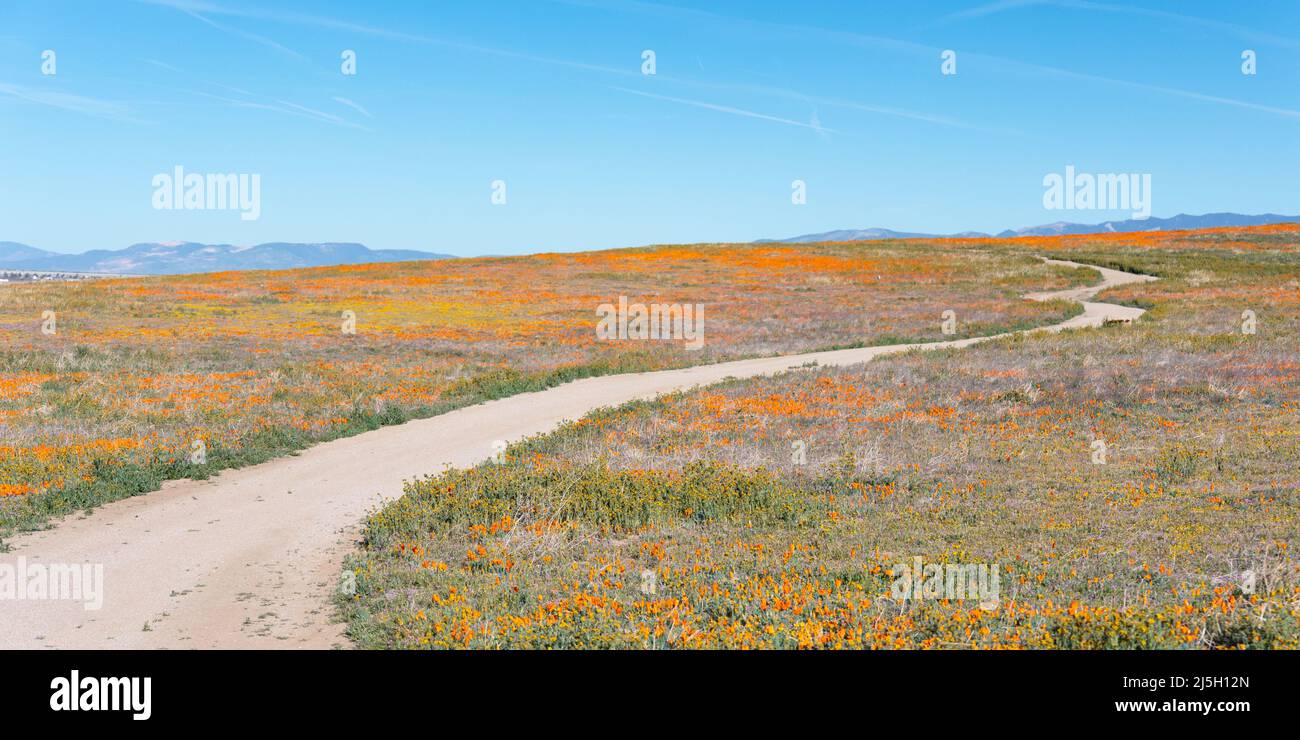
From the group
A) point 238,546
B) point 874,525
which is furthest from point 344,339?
point 874,525

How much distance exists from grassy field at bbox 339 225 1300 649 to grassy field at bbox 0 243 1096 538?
22.1ft

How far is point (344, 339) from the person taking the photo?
4003 cm

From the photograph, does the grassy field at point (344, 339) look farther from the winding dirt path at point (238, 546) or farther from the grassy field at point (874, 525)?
the grassy field at point (874, 525)

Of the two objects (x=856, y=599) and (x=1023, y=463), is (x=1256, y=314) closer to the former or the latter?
(x=1023, y=463)

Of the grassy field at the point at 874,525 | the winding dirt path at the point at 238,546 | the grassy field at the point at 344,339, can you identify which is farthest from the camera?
the grassy field at the point at 344,339

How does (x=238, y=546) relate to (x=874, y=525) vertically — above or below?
below

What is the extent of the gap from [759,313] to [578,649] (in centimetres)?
4783

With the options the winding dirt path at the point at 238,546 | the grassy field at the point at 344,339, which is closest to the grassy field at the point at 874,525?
the winding dirt path at the point at 238,546

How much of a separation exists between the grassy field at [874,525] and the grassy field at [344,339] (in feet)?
22.1

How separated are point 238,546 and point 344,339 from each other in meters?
29.6

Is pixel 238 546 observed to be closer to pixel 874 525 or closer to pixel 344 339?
pixel 874 525

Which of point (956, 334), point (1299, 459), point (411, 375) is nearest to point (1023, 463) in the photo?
point (1299, 459)

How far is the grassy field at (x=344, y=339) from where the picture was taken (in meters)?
17.9

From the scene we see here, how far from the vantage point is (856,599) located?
889cm
